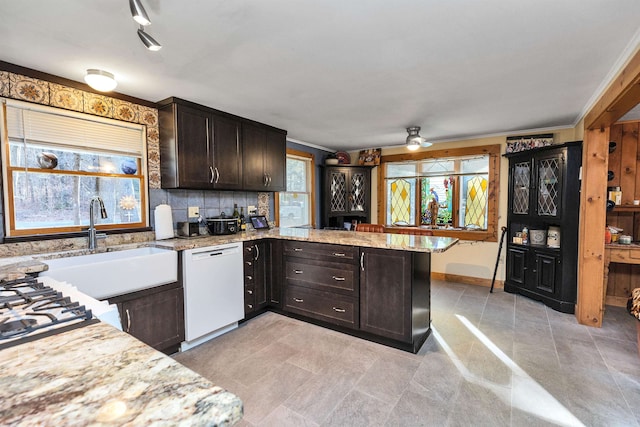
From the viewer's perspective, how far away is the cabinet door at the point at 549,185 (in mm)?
3520

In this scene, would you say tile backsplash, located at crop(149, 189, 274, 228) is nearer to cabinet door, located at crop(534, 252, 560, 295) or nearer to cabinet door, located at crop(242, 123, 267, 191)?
cabinet door, located at crop(242, 123, 267, 191)

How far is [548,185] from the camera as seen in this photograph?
3.67m

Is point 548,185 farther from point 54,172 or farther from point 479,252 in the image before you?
point 54,172

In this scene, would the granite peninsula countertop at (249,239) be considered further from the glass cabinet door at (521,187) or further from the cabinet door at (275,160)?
the glass cabinet door at (521,187)

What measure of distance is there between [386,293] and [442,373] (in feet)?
2.34

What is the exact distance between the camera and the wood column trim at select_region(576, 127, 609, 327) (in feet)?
9.66

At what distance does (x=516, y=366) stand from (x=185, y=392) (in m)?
2.63

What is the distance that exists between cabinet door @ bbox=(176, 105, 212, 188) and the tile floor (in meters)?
1.56

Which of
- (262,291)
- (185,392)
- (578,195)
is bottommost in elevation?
(262,291)

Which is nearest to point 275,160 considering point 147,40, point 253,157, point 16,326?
point 253,157

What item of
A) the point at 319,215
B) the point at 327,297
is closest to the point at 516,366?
the point at 327,297

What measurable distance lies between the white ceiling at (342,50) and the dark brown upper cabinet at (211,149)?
0.16m

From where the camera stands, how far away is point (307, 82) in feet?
8.16

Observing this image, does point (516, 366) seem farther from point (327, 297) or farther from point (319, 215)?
point (319, 215)
